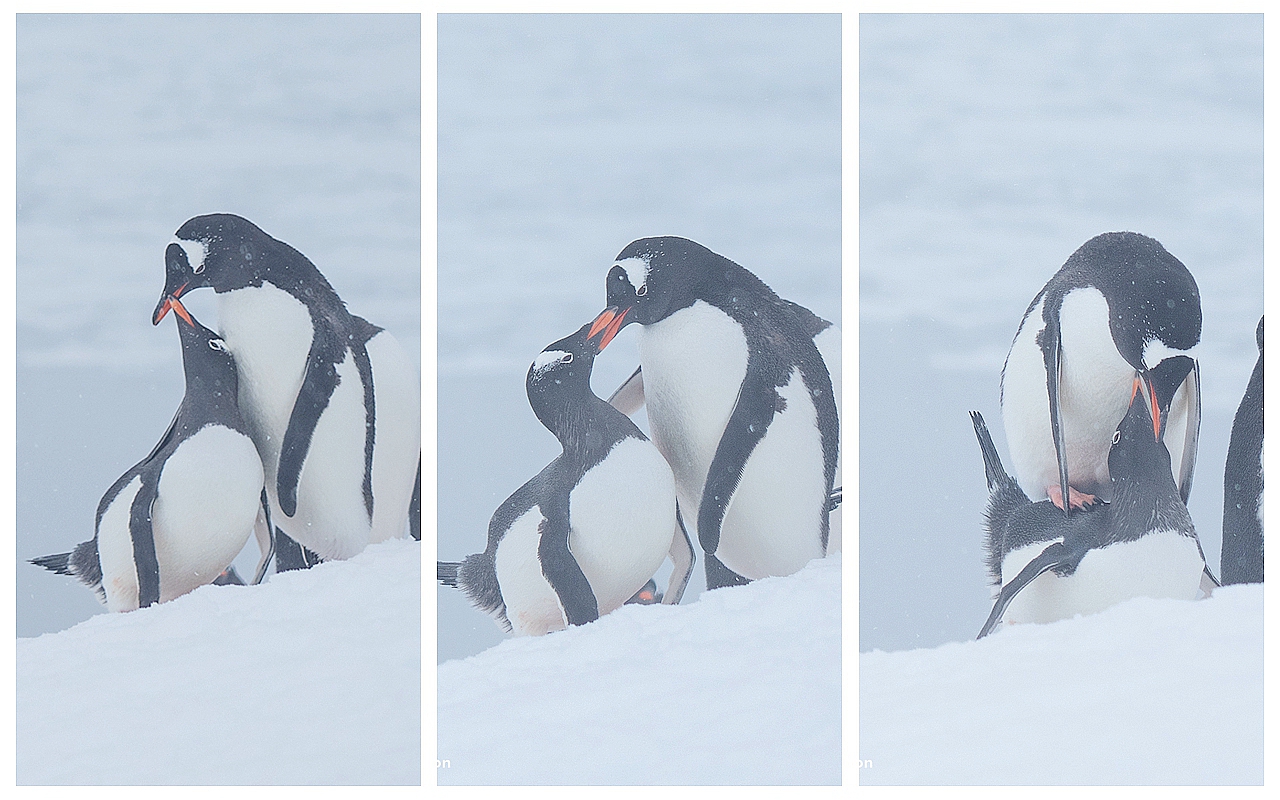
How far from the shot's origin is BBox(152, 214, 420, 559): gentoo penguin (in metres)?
1.92

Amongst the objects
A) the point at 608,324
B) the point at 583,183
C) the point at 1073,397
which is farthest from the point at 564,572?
the point at 1073,397

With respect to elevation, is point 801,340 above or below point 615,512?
above

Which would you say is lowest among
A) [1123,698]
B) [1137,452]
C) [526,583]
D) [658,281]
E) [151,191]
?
[1123,698]

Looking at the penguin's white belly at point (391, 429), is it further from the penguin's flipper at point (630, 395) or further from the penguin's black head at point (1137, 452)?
the penguin's black head at point (1137, 452)

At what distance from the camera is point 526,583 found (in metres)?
1.91

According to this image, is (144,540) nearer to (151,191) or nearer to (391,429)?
(391,429)

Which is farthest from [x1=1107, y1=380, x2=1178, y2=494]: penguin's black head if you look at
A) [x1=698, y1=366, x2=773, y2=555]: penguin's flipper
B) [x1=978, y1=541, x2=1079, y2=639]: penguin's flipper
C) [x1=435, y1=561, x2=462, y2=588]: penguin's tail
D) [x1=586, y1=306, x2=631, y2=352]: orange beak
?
[x1=435, y1=561, x2=462, y2=588]: penguin's tail

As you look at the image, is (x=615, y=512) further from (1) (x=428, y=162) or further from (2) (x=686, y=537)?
(1) (x=428, y=162)

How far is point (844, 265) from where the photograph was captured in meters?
1.94

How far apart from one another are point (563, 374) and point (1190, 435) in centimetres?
99

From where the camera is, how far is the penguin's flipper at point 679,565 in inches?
75.5
